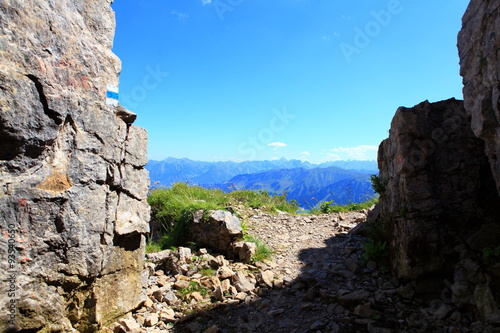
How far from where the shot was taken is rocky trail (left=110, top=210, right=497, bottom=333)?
12.1ft

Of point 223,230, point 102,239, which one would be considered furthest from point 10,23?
point 223,230

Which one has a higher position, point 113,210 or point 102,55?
point 102,55

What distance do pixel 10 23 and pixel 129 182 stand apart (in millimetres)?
2144

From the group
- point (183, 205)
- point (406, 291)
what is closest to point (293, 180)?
point (183, 205)

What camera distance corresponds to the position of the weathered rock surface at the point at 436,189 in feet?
13.7

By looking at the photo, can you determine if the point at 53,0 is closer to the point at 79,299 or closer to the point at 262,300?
the point at 79,299

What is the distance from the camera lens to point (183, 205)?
7891 mm

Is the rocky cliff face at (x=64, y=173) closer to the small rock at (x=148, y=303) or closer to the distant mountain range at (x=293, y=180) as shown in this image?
the small rock at (x=148, y=303)

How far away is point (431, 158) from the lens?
4.50m

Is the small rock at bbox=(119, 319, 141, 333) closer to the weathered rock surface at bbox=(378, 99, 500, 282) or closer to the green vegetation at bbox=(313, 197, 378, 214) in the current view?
the weathered rock surface at bbox=(378, 99, 500, 282)

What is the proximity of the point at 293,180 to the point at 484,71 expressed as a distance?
100 ft

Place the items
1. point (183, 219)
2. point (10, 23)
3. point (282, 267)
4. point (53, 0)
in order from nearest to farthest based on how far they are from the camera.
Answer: point (10, 23), point (53, 0), point (282, 267), point (183, 219)

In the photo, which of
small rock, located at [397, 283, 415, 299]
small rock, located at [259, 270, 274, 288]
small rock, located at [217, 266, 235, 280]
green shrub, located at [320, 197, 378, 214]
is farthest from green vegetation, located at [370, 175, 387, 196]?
green shrub, located at [320, 197, 378, 214]

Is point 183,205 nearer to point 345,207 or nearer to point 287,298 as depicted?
point 287,298
